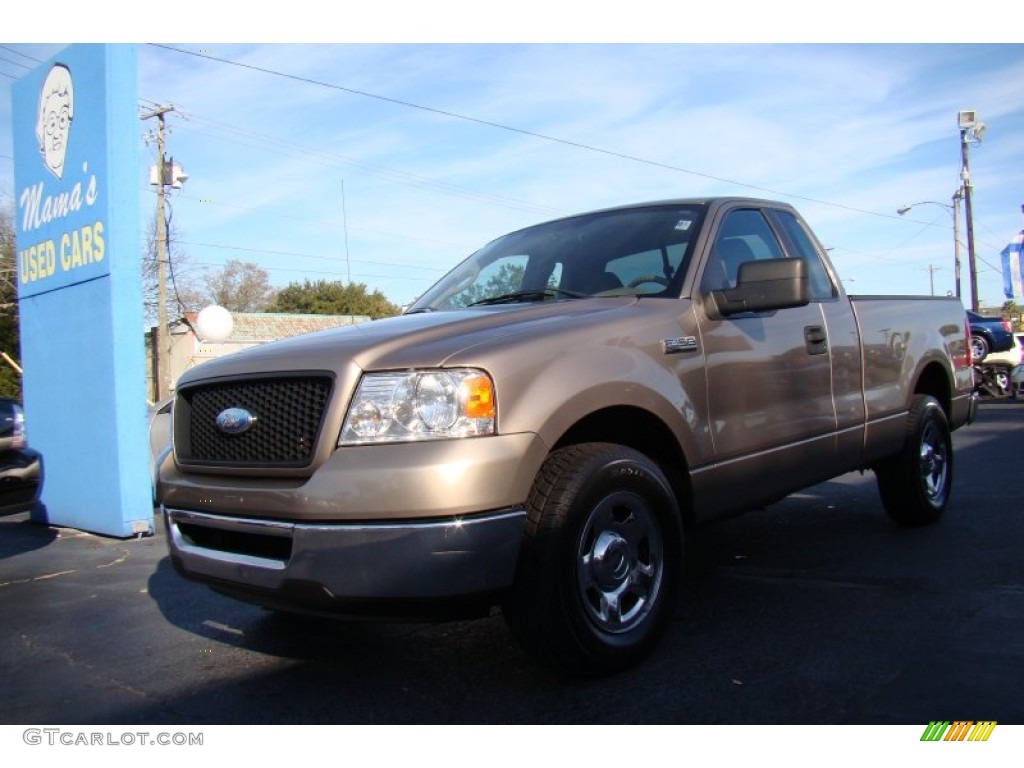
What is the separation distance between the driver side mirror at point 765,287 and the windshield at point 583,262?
0.82ft

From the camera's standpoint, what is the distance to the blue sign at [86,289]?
6500 mm

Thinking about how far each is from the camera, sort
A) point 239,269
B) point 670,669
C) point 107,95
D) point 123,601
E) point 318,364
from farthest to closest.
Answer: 1. point 239,269
2. point 107,95
3. point 123,601
4. point 670,669
5. point 318,364

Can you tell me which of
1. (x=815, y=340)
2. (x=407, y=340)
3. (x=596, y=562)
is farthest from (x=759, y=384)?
(x=407, y=340)

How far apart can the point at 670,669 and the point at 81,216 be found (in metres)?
5.99

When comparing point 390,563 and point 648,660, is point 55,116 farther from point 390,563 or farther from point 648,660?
point 648,660

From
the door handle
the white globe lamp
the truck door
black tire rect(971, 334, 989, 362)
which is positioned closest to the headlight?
the truck door

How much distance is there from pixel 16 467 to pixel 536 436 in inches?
169

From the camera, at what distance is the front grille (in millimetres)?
2828

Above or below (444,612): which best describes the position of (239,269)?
above

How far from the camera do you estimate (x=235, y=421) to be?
3.02 m

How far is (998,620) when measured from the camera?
11.7 feet

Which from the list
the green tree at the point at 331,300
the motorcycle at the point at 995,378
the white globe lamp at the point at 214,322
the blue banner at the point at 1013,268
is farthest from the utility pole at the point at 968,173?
the green tree at the point at 331,300
